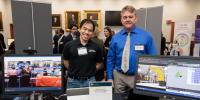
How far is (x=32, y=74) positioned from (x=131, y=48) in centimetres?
88

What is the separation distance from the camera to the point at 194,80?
1.31 metres

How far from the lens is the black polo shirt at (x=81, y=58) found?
6.63 feet

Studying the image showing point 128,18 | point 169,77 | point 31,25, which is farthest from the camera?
point 31,25

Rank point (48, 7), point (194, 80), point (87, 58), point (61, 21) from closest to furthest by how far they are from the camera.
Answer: point (194, 80), point (87, 58), point (48, 7), point (61, 21)

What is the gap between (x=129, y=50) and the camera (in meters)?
1.92

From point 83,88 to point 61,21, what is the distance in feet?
21.1

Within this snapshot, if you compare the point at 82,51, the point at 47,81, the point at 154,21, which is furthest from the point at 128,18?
the point at 154,21

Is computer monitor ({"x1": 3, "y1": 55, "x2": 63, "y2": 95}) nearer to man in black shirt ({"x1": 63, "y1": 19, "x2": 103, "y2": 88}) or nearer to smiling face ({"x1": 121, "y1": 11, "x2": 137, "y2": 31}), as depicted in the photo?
man in black shirt ({"x1": 63, "y1": 19, "x2": 103, "y2": 88})

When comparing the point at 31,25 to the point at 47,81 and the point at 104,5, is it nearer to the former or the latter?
the point at 47,81

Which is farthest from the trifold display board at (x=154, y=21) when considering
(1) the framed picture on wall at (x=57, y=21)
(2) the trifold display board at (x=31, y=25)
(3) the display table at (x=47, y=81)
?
(1) the framed picture on wall at (x=57, y=21)

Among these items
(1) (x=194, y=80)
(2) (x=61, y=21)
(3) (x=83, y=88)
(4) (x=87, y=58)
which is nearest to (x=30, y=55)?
(3) (x=83, y=88)

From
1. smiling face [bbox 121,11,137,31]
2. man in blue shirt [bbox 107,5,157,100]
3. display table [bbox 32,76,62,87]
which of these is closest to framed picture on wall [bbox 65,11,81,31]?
man in blue shirt [bbox 107,5,157,100]

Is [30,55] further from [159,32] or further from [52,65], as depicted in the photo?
[159,32]

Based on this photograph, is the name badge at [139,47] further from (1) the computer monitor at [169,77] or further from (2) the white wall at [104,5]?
(2) the white wall at [104,5]
